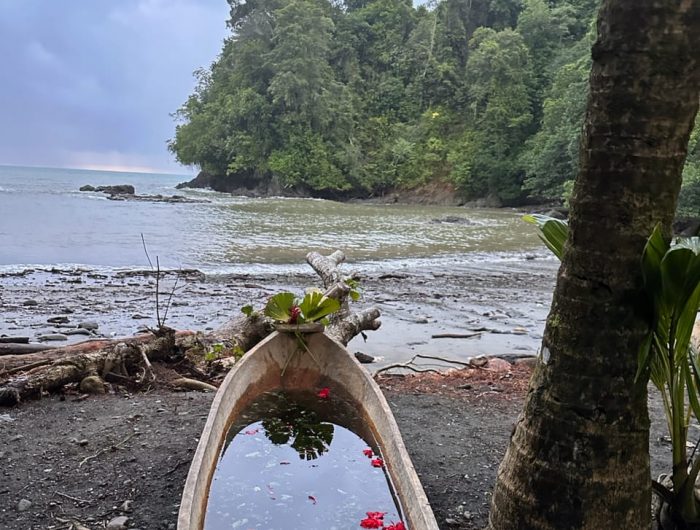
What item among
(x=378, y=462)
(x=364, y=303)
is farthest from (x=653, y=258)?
(x=364, y=303)

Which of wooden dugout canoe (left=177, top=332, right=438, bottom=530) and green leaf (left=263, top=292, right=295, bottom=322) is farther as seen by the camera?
green leaf (left=263, top=292, right=295, bottom=322)

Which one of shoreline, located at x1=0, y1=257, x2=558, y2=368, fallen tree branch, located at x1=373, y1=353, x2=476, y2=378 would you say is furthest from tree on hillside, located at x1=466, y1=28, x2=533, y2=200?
fallen tree branch, located at x1=373, y1=353, x2=476, y2=378

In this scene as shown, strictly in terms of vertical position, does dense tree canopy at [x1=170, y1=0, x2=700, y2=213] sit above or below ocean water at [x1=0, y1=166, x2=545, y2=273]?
above


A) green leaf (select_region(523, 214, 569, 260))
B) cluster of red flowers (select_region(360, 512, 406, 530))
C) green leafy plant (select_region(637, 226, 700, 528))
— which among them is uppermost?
green leaf (select_region(523, 214, 569, 260))

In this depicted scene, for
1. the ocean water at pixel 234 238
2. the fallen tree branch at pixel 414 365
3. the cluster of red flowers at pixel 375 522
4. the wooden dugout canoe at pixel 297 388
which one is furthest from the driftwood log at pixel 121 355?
the ocean water at pixel 234 238

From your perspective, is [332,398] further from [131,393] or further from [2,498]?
[2,498]

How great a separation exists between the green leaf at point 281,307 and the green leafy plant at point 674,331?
6.56 feet

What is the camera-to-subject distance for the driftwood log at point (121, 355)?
378cm

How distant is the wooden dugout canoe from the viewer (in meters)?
2.00

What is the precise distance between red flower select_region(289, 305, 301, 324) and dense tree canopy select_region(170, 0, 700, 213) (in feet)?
100

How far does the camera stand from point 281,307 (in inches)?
148

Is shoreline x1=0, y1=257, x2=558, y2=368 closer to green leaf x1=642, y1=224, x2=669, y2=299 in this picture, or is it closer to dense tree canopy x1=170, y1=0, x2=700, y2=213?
green leaf x1=642, y1=224, x2=669, y2=299

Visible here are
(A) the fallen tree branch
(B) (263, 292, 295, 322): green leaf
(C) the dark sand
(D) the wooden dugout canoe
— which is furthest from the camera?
(A) the fallen tree branch

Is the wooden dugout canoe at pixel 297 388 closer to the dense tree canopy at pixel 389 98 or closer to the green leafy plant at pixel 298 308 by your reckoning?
the green leafy plant at pixel 298 308
